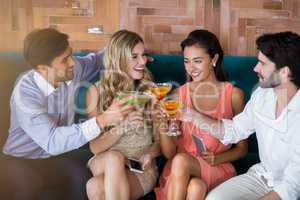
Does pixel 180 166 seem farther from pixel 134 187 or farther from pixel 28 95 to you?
pixel 28 95

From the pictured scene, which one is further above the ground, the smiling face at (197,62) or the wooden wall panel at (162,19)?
the wooden wall panel at (162,19)

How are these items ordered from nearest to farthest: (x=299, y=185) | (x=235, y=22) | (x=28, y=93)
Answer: (x=299, y=185), (x=28, y=93), (x=235, y=22)

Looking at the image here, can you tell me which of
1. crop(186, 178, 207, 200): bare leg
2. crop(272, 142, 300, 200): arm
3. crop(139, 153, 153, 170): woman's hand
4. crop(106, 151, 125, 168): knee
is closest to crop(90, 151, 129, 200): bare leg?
crop(106, 151, 125, 168): knee

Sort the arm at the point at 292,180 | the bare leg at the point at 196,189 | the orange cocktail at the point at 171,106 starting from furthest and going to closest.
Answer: the orange cocktail at the point at 171,106
the bare leg at the point at 196,189
the arm at the point at 292,180

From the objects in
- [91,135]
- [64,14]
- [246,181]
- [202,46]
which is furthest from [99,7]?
[246,181]

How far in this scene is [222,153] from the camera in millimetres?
2043

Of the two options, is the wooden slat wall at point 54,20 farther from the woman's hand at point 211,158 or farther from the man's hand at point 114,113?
the woman's hand at point 211,158

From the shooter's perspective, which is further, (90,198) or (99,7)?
(99,7)

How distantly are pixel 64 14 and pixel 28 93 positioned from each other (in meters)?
0.76

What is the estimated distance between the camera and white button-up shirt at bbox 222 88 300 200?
1.71m

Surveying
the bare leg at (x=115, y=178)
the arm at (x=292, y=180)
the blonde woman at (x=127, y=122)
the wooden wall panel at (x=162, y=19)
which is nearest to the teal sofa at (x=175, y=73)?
the blonde woman at (x=127, y=122)

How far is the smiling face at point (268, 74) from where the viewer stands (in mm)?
1813

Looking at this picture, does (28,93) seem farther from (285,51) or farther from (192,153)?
(285,51)

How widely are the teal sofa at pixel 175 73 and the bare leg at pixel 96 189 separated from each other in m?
0.41
